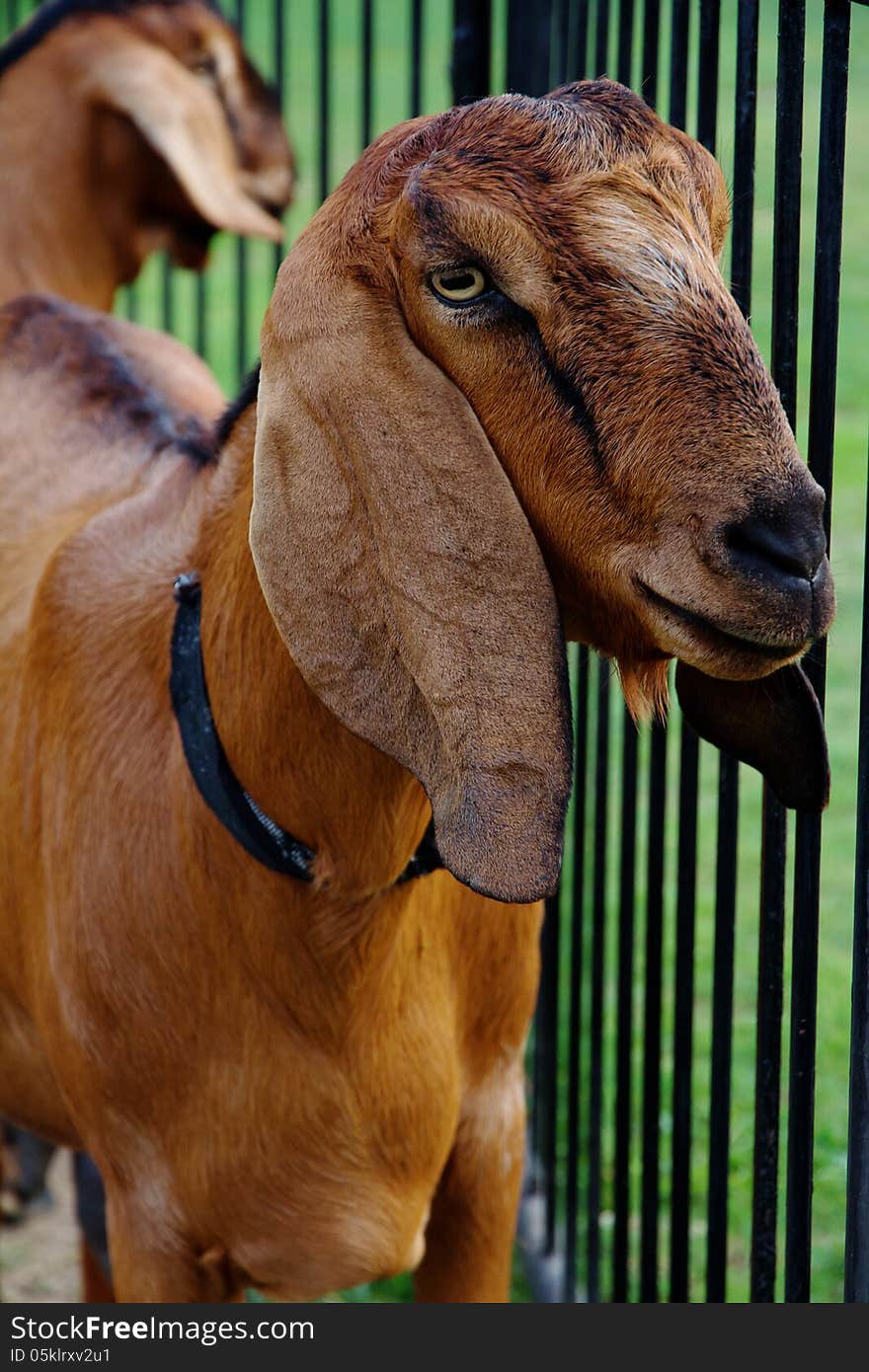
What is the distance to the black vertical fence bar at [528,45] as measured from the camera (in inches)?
134

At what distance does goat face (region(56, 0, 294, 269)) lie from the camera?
397 cm

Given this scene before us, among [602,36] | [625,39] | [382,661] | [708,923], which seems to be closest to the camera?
[382,661]

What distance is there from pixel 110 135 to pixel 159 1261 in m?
2.89

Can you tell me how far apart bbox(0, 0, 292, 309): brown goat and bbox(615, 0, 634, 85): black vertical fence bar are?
4.59 feet

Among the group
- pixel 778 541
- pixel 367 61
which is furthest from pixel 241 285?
pixel 778 541

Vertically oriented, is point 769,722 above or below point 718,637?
below

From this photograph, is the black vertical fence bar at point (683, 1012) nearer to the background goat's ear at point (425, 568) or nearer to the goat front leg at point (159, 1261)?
the goat front leg at point (159, 1261)

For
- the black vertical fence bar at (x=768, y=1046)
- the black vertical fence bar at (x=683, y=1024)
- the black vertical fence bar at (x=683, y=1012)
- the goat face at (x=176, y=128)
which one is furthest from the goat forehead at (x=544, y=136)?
the goat face at (x=176, y=128)

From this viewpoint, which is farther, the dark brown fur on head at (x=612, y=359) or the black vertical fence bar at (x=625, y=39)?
the black vertical fence bar at (x=625, y=39)

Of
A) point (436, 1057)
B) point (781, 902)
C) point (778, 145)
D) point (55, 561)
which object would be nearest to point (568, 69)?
point (778, 145)

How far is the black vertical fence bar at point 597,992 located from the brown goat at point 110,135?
1.65m

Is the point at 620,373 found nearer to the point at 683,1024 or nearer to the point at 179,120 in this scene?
the point at 683,1024

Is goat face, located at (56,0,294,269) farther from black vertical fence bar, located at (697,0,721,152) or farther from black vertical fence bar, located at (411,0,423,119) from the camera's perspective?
black vertical fence bar, located at (697,0,721,152)

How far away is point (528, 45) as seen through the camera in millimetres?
3545
